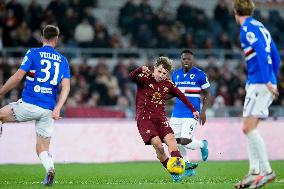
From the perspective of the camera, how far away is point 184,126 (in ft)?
49.1

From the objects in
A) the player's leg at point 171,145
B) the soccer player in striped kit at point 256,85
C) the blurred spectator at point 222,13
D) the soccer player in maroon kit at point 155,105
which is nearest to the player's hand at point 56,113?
the soccer player in maroon kit at point 155,105

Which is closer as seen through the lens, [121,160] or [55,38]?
[55,38]

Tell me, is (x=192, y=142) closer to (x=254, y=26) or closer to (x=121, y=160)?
(x=121, y=160)

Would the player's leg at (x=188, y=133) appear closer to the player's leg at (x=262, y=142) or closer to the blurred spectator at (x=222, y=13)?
the player's leg at (x=262, y=142)

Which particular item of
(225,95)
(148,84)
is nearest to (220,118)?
(225,95)

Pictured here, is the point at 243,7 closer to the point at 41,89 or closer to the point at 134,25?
the point at 41,89

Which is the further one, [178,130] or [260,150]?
[178,130]

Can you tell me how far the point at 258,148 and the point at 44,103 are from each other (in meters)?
3.29

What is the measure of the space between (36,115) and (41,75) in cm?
58

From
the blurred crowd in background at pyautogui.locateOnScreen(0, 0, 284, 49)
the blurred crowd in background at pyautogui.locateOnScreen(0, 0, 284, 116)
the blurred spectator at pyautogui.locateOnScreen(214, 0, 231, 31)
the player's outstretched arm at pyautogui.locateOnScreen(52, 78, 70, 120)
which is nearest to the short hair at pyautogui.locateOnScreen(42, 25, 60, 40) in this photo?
the player's outstretched arm at pyautogui.locateOnScreen(52, 78, 70, 120)

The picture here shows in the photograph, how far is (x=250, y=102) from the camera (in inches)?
392

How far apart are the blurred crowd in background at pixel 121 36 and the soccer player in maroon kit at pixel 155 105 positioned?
8084 millimetres

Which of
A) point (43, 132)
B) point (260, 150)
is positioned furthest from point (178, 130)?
point (260, 150)

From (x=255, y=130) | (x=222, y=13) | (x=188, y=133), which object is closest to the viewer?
(x=255, y=130)
